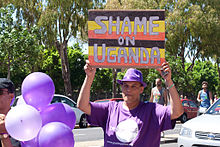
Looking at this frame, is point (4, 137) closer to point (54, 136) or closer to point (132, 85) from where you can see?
point (54, 136)

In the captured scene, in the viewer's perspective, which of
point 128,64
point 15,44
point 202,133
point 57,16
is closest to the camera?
point 128,64

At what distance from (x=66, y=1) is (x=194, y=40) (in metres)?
12.1

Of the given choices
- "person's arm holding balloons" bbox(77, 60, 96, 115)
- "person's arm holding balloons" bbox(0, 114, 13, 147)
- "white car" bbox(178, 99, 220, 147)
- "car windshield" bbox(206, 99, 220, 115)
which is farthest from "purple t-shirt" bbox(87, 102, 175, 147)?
"car windshield" bbox(206, 99, 220, 115)

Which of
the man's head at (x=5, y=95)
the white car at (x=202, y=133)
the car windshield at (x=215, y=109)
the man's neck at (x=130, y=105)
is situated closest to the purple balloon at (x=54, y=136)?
the man's head at (x=5, y=95)

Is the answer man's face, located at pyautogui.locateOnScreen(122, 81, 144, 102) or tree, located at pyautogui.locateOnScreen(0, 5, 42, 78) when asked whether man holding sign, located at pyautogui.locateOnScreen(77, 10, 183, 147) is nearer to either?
man's face, located at pyautogui.locateOnScreen(122, 81, 144, 102)

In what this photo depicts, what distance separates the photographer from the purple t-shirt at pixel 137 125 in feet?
10.7

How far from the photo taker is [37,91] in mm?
3297

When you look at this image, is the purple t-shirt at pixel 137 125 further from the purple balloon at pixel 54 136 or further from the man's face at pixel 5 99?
the man's face at pixel 5 99

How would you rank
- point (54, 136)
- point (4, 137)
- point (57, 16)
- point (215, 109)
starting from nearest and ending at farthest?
point (4, 137) < point (54, 136) < point (215, 109) < point (57, 16)

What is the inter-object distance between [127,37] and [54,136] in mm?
1258

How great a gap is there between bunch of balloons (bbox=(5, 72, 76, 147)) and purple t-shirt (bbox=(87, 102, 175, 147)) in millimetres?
391

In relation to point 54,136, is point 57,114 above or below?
above

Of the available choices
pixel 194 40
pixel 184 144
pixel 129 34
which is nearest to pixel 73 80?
pixel 194 40

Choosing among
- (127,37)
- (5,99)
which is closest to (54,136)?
(5,99)
